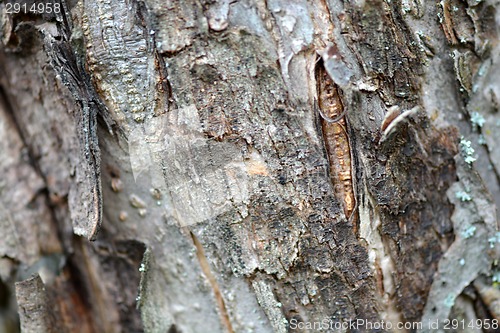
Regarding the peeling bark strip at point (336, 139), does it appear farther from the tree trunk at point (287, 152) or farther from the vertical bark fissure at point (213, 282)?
the vertical bark fissure at point (213, 282)

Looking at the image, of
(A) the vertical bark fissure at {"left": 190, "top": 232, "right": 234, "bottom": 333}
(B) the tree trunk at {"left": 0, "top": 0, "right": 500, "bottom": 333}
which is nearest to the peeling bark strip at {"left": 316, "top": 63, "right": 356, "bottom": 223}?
(B) the tree trunk at {"left": 0, "top": 0, "right": 500, "bottom": 333}

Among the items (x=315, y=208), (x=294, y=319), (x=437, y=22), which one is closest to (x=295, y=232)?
(x=315, y=208)

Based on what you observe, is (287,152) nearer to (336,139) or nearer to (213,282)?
(336,139)

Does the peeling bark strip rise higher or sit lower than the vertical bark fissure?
higher

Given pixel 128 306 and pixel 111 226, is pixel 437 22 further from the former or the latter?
pixel 128 306

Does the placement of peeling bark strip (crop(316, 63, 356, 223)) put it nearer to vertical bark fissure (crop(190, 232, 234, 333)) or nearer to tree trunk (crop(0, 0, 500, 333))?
tree trunk (crop(0, 0, 500, 333))

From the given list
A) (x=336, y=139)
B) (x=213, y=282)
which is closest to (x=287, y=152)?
(x=336, y=139)
